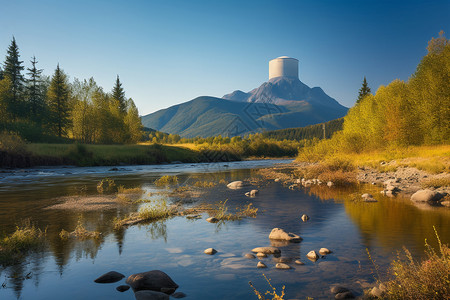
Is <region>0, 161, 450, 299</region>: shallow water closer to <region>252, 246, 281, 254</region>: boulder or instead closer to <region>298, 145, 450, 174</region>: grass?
<region>252, 246, 281, 254</region>: boulder

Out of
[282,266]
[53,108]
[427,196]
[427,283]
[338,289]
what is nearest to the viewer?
[427,283]

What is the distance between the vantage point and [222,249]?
9.01 metres

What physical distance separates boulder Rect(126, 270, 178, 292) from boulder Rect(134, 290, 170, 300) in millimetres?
352

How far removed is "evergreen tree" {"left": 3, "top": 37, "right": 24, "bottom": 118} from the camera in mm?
65438

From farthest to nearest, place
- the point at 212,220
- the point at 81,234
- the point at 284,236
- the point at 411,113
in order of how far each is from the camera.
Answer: the point at 411,113 < the point at 212,220 < the point at 81,234 < the point at 284,236

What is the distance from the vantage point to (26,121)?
214ft

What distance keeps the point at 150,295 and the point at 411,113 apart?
46.3 metres

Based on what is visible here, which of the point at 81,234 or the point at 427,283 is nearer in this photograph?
the point at 427,283

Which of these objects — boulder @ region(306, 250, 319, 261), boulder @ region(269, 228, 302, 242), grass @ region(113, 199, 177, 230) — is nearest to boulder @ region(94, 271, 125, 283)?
grass @ region(113, 199, 177, 230)

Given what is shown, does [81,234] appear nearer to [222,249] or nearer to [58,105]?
[222,249]

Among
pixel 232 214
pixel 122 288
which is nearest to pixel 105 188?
pixel 232 214

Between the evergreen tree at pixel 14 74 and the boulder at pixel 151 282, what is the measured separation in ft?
247

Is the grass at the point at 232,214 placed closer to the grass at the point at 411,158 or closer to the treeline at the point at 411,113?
the grass at the point at 411,158

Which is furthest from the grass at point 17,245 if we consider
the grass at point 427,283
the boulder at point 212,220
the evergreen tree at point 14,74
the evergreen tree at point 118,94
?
the evergreen tree at point 118,94
